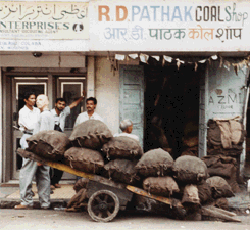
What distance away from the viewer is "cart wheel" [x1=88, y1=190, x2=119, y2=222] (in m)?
5.46

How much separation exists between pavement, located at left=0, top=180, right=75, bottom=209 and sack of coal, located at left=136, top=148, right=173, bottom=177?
225cm

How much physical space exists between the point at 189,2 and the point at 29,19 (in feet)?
10.5

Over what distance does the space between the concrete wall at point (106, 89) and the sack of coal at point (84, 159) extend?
2.99 m

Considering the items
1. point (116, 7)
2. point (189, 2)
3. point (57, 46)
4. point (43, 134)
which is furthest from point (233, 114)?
point (43, 134)

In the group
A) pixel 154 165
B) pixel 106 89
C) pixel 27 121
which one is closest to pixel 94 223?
pixel 154 165

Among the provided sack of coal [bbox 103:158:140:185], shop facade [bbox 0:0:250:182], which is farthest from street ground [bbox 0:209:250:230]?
shop facade [bbox 0:0:250:182]

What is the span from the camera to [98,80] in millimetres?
8422

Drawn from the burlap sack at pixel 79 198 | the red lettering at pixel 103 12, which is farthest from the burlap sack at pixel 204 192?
the red lettering at pixel 103 12

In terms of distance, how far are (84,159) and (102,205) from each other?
2.46 feet

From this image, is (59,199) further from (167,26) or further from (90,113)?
(167,26)

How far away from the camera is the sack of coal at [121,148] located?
17.7 ft

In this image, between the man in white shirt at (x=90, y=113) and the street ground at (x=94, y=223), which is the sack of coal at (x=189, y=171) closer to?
the street ground at (x=94, y=223)

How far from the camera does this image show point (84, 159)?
17.5ft

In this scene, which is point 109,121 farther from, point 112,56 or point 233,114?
point 233,114
